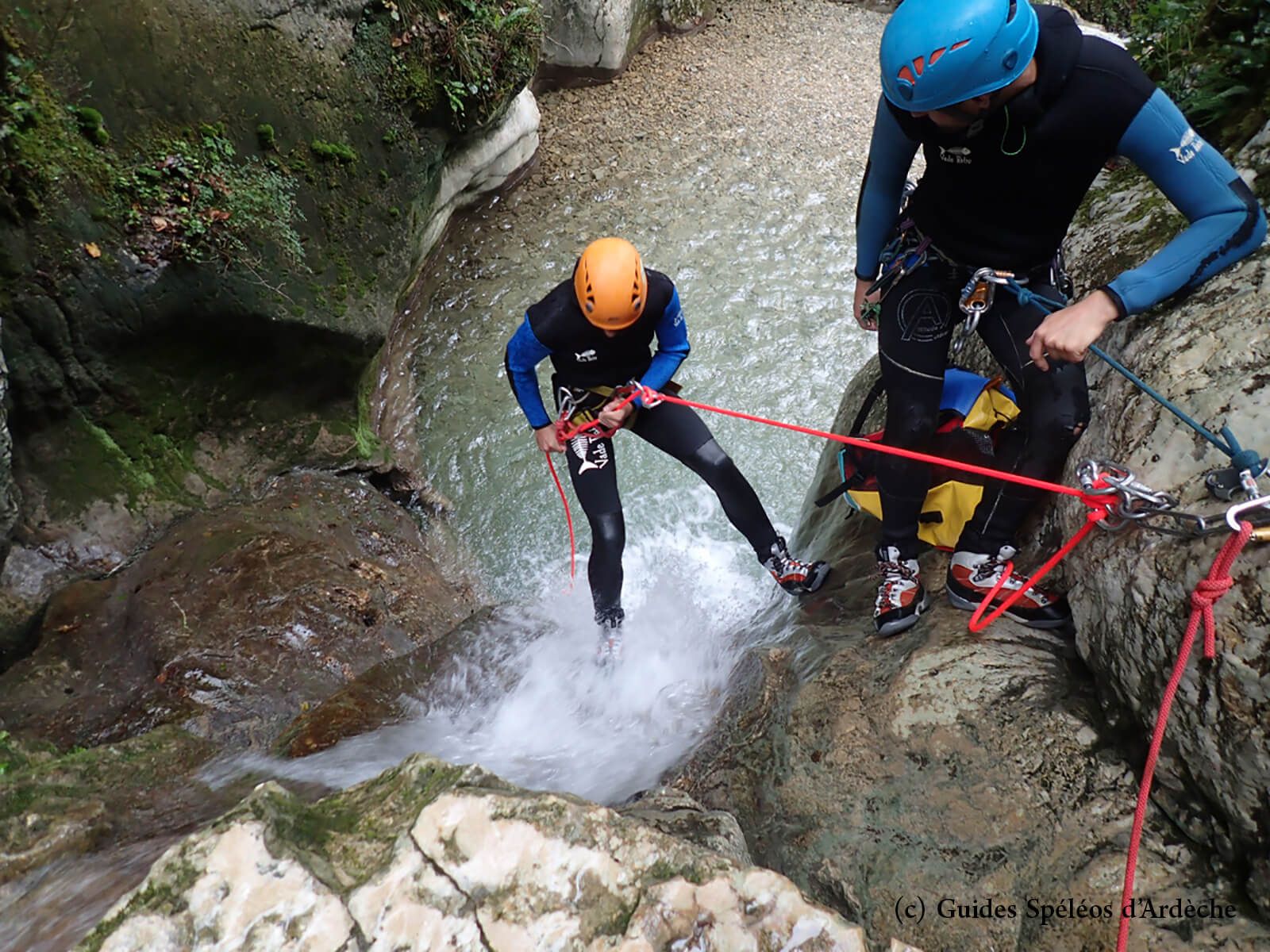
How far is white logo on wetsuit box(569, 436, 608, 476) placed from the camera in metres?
3.87

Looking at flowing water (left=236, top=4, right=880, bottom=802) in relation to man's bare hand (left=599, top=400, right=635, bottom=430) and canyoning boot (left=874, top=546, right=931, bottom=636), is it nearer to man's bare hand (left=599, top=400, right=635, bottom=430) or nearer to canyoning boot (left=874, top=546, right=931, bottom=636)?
canyoning boot (left=874, top=546, right=931, bottom=636)

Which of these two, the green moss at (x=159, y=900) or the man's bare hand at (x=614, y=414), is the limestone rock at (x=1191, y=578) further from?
the green moss at (x=159, y=900)

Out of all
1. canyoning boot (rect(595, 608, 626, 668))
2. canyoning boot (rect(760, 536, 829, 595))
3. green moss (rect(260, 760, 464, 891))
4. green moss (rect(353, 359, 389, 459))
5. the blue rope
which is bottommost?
canyoning boot (rect(595, 608, 626, 668))

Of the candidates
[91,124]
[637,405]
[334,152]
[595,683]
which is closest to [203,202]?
[91,124]

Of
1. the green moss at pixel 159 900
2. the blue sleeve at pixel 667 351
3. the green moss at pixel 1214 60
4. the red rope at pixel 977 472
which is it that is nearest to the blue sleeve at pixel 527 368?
the red rope at pixel 977 472

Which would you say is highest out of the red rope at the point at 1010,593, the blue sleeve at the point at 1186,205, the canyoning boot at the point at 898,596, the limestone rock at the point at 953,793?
the blue sleeve at the point at 1186,205

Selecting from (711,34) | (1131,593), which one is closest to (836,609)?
(1131,593)

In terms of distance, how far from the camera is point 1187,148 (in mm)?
2098

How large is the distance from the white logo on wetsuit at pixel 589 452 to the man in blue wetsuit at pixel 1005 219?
1.42m

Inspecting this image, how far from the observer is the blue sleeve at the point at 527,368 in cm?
369

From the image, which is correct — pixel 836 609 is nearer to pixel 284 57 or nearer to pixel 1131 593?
pixel 1131 593

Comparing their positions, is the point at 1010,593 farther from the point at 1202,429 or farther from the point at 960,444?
the point at 1202,429

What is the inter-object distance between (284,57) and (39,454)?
2871 mm

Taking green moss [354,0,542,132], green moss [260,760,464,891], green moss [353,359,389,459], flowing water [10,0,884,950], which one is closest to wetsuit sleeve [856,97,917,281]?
flowing water [10,0,884,950]
